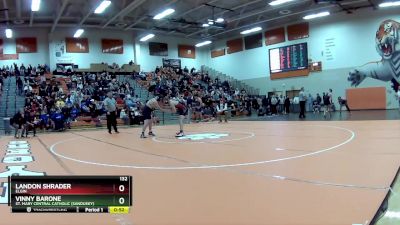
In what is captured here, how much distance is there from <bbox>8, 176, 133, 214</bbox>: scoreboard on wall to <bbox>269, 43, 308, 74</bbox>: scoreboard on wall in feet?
93.4

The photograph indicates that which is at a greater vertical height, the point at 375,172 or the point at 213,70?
the point at 213,70

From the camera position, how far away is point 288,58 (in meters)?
29.9

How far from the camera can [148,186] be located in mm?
4219

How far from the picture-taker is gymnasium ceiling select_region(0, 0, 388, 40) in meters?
23.8

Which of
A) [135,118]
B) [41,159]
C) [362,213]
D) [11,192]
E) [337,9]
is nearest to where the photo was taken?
[11,192]

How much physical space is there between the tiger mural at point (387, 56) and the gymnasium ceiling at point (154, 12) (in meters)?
1.97

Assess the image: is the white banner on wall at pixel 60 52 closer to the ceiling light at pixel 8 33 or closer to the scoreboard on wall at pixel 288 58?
the ceiling light at pixel 8 33

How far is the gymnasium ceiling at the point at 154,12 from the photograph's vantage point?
2384 cm

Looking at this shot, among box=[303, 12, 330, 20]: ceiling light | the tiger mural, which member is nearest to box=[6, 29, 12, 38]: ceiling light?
box=[303, 12, 330, 20]: ceiling light

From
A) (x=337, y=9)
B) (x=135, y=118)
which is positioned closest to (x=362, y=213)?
(x=135, y=118)

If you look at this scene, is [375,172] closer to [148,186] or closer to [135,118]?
[148,186]

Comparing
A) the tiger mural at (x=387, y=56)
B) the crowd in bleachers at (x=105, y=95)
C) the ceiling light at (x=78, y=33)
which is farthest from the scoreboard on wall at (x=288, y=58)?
the ceiling light at (x=78, y=33)

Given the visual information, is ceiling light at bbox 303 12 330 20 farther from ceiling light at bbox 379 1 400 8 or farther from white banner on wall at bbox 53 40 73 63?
white banner on wall at bbox 53 40 73 63

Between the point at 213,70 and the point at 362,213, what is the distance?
33.8 meters
